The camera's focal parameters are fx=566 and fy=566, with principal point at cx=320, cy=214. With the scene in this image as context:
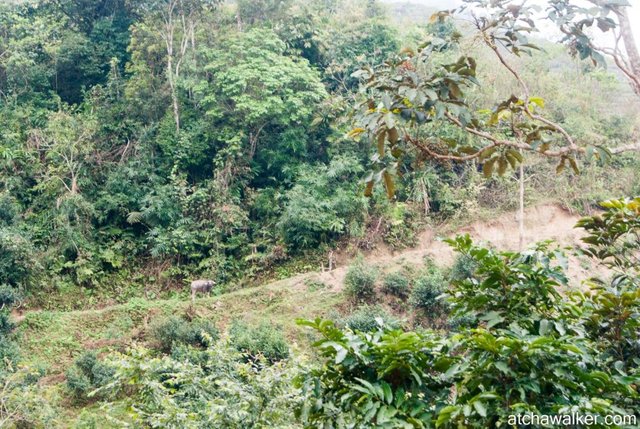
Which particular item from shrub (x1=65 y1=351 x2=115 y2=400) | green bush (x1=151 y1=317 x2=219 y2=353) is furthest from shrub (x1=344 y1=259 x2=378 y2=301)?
shrub (x1=65 y1=351 x2=115 y2=400)

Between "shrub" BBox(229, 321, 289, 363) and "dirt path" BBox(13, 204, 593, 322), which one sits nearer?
"shrub" BBox(229, 321, 289, 363)

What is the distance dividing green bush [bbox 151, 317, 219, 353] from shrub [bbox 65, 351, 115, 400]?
1128 mm

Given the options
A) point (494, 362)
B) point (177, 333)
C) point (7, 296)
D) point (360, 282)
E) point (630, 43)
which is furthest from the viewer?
point (360, 282)

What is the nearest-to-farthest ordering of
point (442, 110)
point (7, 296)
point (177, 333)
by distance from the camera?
point (442, 110)
point (177, 333)
point (7, 296)

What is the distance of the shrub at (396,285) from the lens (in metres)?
12.4

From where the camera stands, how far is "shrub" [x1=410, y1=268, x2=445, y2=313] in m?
11.6

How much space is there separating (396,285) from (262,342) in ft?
11.6

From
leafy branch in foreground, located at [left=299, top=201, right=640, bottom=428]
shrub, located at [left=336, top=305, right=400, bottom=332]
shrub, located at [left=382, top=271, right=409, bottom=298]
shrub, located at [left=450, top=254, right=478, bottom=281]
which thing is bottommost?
shrub, located at [left=382, top=271, right=409, bottom=298]

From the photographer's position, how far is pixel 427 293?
38.0 ft

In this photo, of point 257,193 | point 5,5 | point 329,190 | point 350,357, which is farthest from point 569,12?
point 5,5

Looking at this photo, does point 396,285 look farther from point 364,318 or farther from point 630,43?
point 630,43

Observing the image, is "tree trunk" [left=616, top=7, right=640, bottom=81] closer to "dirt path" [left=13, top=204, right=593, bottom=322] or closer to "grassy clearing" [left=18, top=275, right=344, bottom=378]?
"grassy clearing" [left=18, top=275, right=344, bottom=378]

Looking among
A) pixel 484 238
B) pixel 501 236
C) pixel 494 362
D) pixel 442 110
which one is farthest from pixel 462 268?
pixel 494 362

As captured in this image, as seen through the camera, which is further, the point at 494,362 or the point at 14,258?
the point at 14,258
